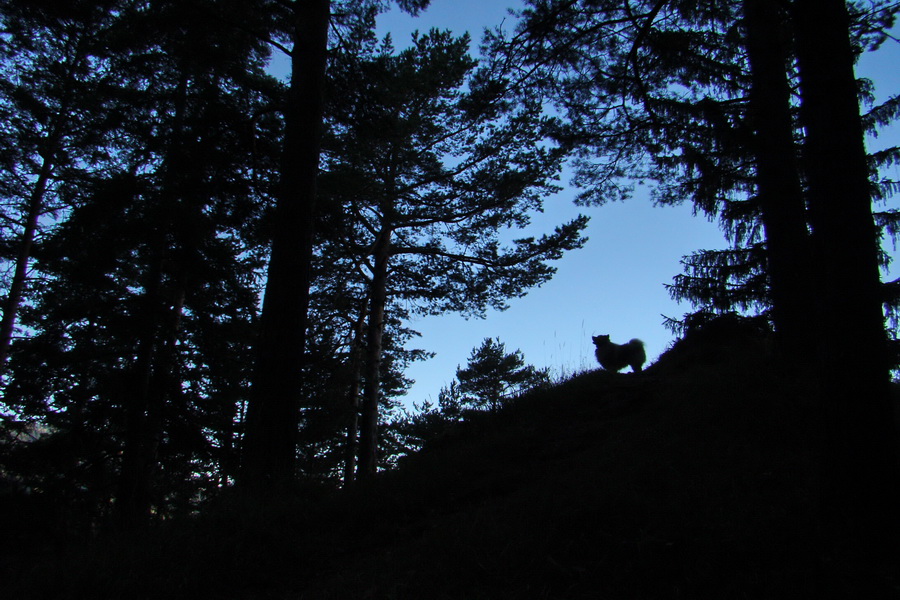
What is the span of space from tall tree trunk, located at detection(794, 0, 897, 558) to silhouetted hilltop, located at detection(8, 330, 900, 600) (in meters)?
0.35

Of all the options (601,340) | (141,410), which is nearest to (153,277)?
(141,410)

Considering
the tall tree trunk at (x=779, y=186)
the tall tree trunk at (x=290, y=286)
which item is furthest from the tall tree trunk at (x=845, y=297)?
the tall tree trunk at (x=290, y=286)

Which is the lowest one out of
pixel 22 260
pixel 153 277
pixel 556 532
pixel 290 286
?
pixel 556 532

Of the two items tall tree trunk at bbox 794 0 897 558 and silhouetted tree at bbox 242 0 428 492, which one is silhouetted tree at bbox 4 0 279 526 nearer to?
silhouetted tree at bbox 242 0 428 492

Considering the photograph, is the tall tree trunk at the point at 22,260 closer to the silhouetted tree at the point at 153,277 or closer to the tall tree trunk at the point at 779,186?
the silhouetted tree at the point at 153,277

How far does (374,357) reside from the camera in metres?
14.8

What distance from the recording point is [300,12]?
7.38m

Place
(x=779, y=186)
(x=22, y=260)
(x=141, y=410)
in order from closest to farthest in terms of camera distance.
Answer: (x=779, y=186) → (x=141, y=410) → (x=22, y=260)

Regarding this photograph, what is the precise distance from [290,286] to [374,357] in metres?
8.83

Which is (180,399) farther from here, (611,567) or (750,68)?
(750,68)

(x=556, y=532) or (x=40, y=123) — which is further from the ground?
(x=40, y=123)

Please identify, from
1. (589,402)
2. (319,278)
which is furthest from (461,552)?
(319,278)

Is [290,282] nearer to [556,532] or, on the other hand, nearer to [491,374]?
[556,532]

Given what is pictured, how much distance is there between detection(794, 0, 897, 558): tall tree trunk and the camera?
329cm
